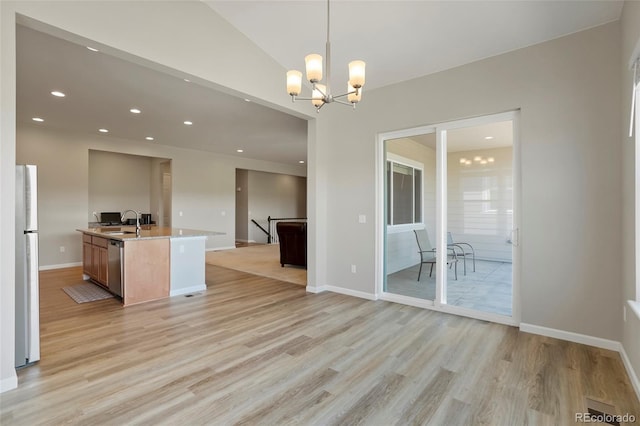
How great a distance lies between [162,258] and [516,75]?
510 centimetres

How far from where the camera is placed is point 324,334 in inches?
126

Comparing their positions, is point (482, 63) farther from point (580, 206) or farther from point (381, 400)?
point (381, 400)

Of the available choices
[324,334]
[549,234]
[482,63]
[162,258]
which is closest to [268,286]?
[162,258]

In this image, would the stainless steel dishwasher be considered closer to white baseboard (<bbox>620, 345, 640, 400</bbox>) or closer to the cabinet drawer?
the cabinet drawer

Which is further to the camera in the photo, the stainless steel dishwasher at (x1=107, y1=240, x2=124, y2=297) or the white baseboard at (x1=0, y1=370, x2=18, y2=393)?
the stainless steel dishwasher at (x1=107, y1=240, x2=124, y2=297)

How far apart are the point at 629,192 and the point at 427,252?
7.26 ft

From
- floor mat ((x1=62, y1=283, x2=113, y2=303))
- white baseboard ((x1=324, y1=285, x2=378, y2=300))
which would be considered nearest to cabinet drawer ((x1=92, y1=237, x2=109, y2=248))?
floor mat ((x1=62, y1=283, x2=113, y2=303))

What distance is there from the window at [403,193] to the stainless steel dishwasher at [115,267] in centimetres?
388

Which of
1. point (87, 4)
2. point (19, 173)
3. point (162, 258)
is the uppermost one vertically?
point (87, 4)

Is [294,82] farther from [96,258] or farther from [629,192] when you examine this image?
[96,258]

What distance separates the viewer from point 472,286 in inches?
171

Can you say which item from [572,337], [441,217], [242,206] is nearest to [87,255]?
[441,217]

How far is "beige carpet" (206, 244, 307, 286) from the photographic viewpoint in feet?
19.9

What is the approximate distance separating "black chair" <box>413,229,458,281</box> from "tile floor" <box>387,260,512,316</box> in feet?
0.34
